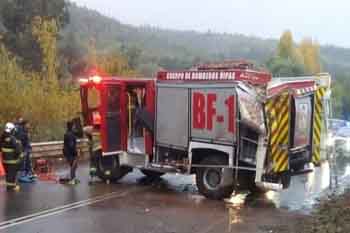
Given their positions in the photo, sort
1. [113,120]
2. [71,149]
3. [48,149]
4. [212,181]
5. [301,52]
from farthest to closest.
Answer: [301,52] → [48,149] → [71,149] → [113,120] → [212,181]

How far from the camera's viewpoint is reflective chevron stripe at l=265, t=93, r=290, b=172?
11508mm

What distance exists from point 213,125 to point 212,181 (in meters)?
1.22

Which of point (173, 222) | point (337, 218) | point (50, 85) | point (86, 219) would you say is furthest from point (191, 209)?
point (50, 85)

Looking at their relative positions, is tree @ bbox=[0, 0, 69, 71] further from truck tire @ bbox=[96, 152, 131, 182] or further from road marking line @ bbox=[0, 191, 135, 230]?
road marking line @ bbox=[0, 191, 135, 230]

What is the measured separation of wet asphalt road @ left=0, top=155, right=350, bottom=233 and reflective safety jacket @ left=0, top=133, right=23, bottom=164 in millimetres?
708

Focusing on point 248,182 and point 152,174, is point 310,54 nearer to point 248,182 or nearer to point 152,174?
point 152,174

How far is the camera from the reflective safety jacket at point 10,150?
13.1 metres

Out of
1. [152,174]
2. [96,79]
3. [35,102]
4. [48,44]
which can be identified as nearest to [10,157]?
[96,79]

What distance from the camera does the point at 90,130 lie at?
1445cm

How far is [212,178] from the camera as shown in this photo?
12586mm

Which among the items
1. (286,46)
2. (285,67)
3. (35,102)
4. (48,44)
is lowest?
(35,102)

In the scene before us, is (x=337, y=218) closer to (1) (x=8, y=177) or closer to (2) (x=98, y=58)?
(1) (x=8, y=177)

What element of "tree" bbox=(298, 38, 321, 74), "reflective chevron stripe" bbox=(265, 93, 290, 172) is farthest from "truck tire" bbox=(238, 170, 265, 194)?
"tree" bbox=(298, 38, 321, 74)

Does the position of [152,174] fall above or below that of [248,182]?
below
